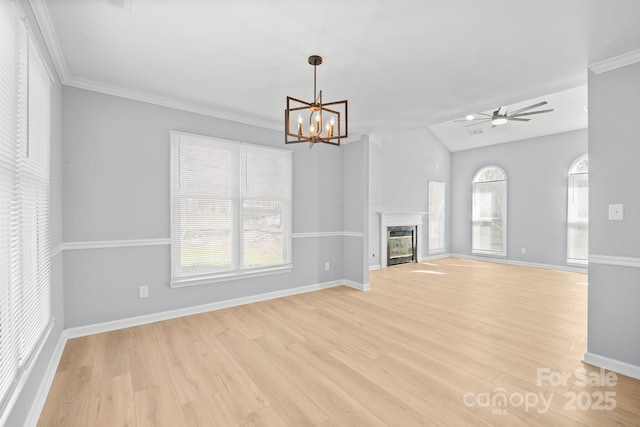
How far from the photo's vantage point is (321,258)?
15.8ft

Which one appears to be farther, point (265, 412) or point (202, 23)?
point (202, 23)

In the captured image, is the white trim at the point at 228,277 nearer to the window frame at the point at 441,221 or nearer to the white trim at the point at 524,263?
the window frame at the point at 441,221

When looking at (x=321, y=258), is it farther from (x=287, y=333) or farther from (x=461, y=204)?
(x=461, y=204)

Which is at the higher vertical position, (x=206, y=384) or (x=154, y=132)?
(x=154, y=132)

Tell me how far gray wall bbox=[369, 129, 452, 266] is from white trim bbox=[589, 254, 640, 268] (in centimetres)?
421

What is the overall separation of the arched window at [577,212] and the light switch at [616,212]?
475cm

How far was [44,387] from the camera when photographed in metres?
1.99

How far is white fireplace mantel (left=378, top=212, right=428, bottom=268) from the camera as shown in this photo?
659 centimetres

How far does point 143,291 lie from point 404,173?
602cm

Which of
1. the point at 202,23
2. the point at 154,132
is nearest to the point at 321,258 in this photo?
the point at 154,132

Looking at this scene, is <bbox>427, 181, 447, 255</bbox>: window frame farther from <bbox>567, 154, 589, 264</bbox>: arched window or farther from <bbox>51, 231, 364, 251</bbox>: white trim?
<bbox>51, 231, 364, 251</bbox>: white trim

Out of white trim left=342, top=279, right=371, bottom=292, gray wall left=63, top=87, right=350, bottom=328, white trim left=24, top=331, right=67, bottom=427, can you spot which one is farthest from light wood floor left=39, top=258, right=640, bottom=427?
white trim left=342, top=279, right=371, bottom=292

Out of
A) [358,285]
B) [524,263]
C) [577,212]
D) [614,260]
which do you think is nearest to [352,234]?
[358,285]

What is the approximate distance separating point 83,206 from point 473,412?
150 inches
